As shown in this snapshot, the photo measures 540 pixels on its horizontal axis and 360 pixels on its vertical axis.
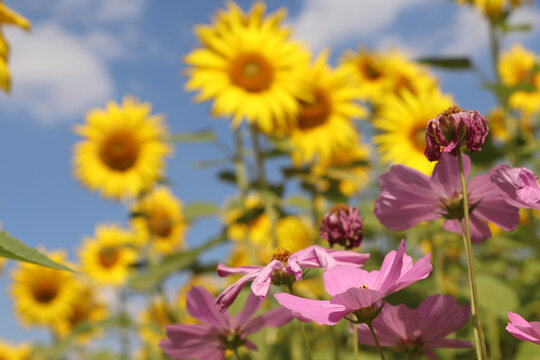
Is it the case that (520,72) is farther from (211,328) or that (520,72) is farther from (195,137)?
(211,328)

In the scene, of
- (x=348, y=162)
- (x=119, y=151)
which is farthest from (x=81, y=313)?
(x=348, y=162)

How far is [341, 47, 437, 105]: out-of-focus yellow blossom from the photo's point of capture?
3145 millimetres

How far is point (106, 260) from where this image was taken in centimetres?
488

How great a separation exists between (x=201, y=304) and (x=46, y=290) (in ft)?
15.7

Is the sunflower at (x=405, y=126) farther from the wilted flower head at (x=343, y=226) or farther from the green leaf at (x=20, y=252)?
the green leaf at (x=20, y=252)


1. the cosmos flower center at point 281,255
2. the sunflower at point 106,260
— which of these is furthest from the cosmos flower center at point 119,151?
the cosmos flower center at point 281,255

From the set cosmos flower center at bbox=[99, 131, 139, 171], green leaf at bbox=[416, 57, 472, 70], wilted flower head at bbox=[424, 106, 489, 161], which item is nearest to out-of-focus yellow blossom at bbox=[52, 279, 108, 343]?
cosmos flower center at bbox=[99, 131, 139, 171]

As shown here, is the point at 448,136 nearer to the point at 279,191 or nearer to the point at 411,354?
the point at 411,354

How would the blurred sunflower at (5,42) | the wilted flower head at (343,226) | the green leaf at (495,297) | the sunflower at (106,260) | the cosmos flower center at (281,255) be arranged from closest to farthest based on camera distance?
the cosmos flower center at (281,255), the wilted flower head at (343,226), the blurred sunflower at (5,42), the green leaf at (495,297), the sunflower at (106,260)

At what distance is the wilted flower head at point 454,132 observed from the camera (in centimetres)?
46

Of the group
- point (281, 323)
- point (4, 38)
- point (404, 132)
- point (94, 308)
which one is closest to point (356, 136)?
point (404, 132)

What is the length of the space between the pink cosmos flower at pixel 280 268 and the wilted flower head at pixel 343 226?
103 millimetres

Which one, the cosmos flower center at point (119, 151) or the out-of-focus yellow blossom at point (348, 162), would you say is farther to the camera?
the cosmos flower center at point (119, 151)

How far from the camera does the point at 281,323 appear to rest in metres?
0.62
